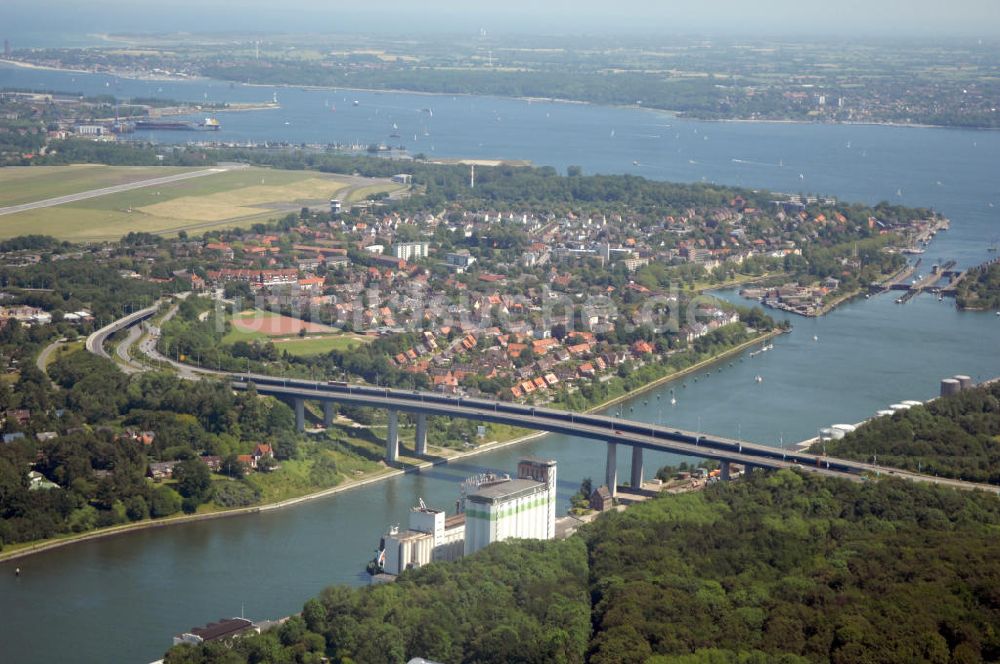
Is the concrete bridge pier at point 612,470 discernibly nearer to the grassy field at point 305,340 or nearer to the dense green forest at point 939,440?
the dense green forest at point 939,440

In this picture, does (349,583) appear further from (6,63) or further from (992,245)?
(6,63)

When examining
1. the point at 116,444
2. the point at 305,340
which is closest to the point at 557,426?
the point at 116,444

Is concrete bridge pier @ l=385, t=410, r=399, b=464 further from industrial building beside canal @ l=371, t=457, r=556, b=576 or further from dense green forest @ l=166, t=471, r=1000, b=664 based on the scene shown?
dense green forest @ l=166, t=471, r=1000, b=664

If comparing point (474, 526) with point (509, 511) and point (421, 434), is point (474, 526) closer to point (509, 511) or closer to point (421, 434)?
point (509, 511)

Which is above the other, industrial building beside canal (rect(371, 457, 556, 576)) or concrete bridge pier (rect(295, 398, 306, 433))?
industrial building beside canal (rect(371, 457, 556, 576))

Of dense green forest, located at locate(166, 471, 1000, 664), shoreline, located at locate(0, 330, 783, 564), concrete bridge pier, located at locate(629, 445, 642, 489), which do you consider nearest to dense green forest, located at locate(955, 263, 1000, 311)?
shoreline, located at locate(0, 330, 783, 564)
